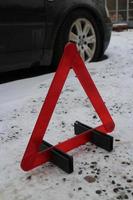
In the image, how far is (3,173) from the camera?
1.93 meters

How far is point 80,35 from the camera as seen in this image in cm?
451

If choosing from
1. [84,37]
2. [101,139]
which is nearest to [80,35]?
[84,37]

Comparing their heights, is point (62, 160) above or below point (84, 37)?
below

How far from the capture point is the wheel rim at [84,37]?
175 inches

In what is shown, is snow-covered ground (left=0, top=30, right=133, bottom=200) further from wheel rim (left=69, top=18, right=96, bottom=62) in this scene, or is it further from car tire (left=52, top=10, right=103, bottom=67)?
wheel rim (left=69, top=18, right=96, bottom=62)

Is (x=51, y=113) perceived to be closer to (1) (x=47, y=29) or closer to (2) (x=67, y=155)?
(2) (x=67, y=155)

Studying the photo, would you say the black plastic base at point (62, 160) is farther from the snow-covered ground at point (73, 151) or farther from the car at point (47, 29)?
the car at point (47, 29)

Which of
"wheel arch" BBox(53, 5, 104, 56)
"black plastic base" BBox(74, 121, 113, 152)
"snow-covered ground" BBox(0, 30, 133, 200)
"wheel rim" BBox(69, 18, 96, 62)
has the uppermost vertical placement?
"wheel arch" BBox(53, 5, 104, 56)

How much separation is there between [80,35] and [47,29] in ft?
2.06

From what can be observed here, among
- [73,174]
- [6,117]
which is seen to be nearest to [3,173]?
[73,174]


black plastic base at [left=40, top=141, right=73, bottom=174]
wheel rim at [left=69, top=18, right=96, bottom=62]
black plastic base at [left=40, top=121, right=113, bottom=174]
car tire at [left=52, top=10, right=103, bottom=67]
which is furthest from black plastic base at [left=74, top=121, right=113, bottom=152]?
wheel rim at [left=69, top=18, right=96, bottom=62]

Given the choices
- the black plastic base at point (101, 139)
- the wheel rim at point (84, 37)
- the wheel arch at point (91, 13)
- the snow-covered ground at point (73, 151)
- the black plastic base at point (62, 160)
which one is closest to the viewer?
the snow-covered ground at point (73, 151)

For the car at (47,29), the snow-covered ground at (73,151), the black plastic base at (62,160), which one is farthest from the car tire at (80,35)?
the black plastic base at (62,160)

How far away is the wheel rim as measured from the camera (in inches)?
175
